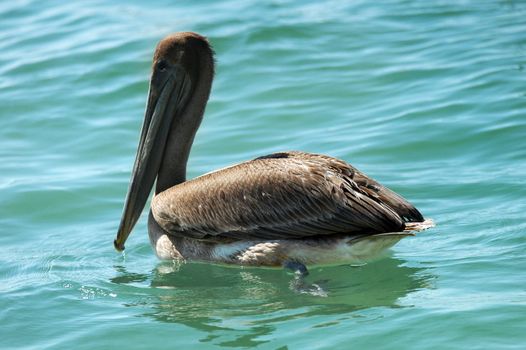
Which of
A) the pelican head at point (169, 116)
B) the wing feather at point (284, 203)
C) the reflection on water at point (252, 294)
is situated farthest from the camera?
the pelican head at point (169, 116)

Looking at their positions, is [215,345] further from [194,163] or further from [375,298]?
[194,163]

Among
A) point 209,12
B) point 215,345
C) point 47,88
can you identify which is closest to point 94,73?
point 47,88

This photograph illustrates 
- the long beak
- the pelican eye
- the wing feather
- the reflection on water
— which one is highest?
the pelican eye

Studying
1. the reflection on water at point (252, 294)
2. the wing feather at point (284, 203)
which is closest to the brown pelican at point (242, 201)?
the wing feather at point (284, 203)

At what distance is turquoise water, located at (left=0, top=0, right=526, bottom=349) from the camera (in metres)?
5.88

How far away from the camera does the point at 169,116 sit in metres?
7.43

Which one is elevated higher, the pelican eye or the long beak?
the pelican eye

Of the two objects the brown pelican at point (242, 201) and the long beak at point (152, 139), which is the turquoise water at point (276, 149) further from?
the long beak at point (152, 139)

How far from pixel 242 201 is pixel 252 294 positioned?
2.19 feet

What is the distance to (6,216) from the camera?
331 inches

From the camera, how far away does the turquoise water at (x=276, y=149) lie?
5.88 metres

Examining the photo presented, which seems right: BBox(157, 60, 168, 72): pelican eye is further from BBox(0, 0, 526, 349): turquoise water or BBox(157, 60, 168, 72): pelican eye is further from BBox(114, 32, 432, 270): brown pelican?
BBox(0, 0, 526, 349): turquoise water

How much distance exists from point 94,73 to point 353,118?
11.6 feet

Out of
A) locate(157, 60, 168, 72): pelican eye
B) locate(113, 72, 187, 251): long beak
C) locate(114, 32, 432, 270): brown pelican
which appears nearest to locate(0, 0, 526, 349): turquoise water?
locate(114, 32, 432, 270): brown pelican
